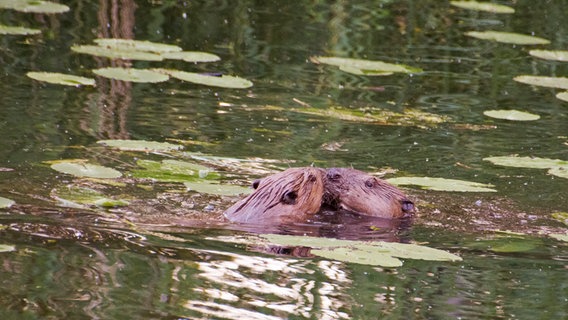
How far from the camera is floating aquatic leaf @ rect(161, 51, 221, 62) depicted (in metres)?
8.74

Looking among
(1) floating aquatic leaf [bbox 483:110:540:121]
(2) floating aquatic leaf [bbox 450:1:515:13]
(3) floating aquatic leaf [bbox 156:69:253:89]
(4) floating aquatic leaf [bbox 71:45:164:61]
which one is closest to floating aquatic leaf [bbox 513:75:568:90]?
(1) floating aquatic leaf [bbox 483:110:540:121]

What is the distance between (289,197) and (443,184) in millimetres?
930

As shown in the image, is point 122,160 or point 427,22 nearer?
point 122,160

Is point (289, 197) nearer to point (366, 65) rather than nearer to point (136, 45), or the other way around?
point (366, 65)

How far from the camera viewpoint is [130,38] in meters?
9.60

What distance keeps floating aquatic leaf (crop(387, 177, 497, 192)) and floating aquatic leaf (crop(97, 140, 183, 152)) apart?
1.18 metres

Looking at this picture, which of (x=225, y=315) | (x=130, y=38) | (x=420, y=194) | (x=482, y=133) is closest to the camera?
(x=225, y=315)

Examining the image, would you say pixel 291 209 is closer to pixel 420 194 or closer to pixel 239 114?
pixel 420 194

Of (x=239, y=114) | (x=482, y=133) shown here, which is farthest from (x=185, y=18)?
(x=482, y=133)

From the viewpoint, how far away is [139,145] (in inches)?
257

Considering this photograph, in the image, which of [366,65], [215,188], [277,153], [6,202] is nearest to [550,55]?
[366,65]

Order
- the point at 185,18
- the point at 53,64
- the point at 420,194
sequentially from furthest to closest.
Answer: the point at 185,18, the point at 53,64, the point at 420,194

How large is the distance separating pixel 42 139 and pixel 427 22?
5100 millimetres

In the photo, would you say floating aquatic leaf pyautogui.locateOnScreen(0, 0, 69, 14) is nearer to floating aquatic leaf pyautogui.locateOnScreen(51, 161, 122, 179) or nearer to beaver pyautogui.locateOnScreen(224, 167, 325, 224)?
floating aquatic leaf pyautogui.locateOnScreen(51, 161, 122, 179)
